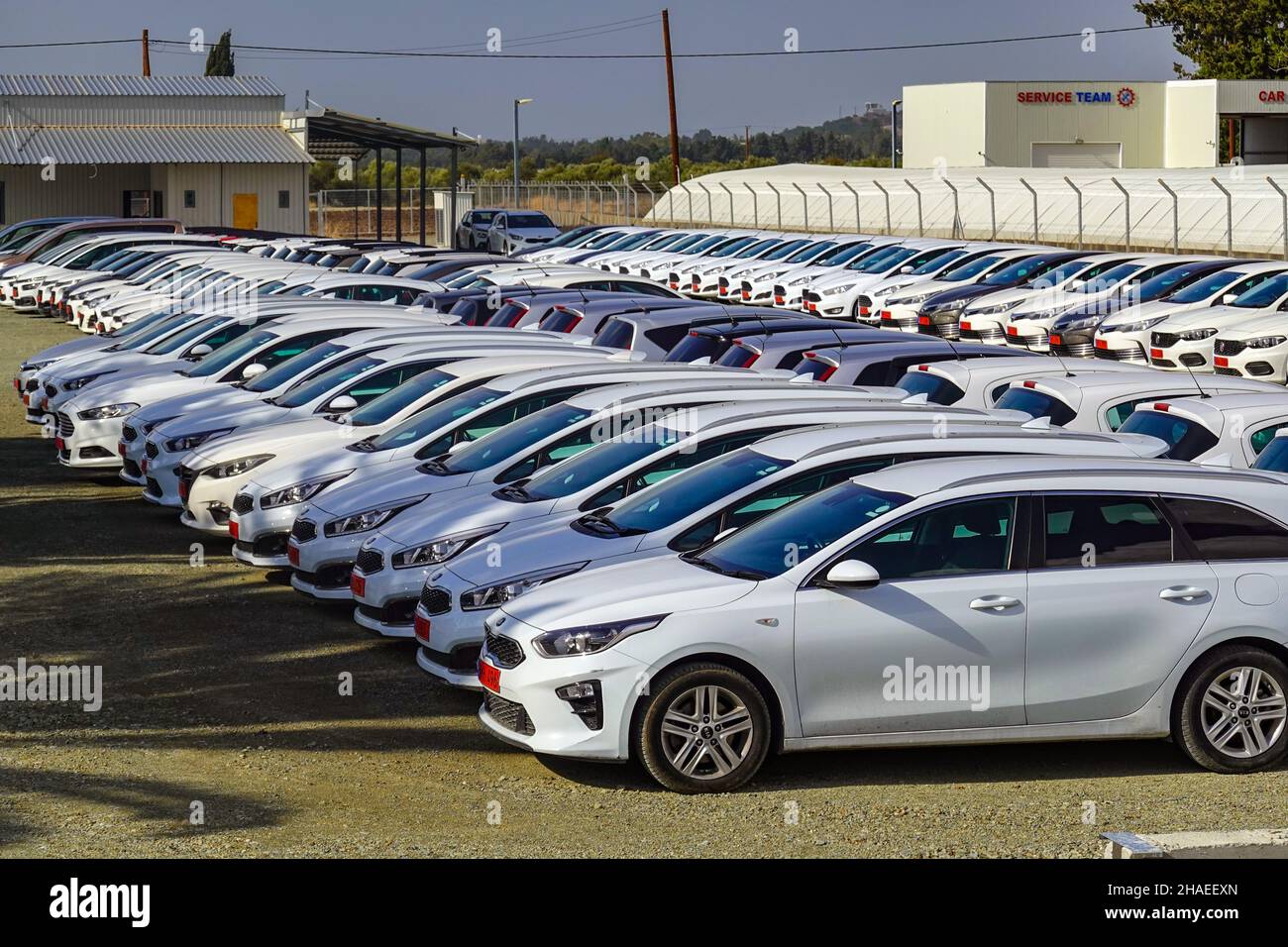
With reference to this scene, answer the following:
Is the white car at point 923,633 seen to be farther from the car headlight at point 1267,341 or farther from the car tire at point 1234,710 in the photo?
the car headlight at point 1267,341

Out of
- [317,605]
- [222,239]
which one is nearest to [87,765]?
[317,605]

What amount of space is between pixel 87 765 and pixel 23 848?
1323 millimetres

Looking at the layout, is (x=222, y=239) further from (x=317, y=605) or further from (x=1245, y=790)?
(x=1245, y=790)

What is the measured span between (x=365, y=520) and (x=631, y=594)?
3.86 metres

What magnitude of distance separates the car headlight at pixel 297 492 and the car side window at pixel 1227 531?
618 centimetres

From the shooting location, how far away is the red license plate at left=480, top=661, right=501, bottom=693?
8.44 m

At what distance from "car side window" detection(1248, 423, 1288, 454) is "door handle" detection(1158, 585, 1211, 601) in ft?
13.8

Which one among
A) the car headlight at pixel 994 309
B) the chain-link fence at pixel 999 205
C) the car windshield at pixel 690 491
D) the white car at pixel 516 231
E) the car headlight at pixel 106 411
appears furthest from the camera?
the white car at pixel 516 231

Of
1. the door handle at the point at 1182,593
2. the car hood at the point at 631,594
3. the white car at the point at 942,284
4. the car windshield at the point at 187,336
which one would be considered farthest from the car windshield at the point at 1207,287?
the car hood at the point at 631,594

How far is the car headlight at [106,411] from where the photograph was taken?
16.7 meters

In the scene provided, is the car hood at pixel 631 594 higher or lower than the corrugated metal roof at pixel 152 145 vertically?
lower

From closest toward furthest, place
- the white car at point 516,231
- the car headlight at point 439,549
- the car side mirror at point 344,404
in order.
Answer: the car headlight at point 439,549 < the car side mirror at point 344,404 < the white car at point 516,231

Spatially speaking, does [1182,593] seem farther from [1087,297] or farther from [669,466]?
[1087,297]

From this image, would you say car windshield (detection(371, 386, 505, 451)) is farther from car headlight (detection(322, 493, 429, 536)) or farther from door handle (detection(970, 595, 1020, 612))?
door handle (detection(970, 595, 1020, 612))
